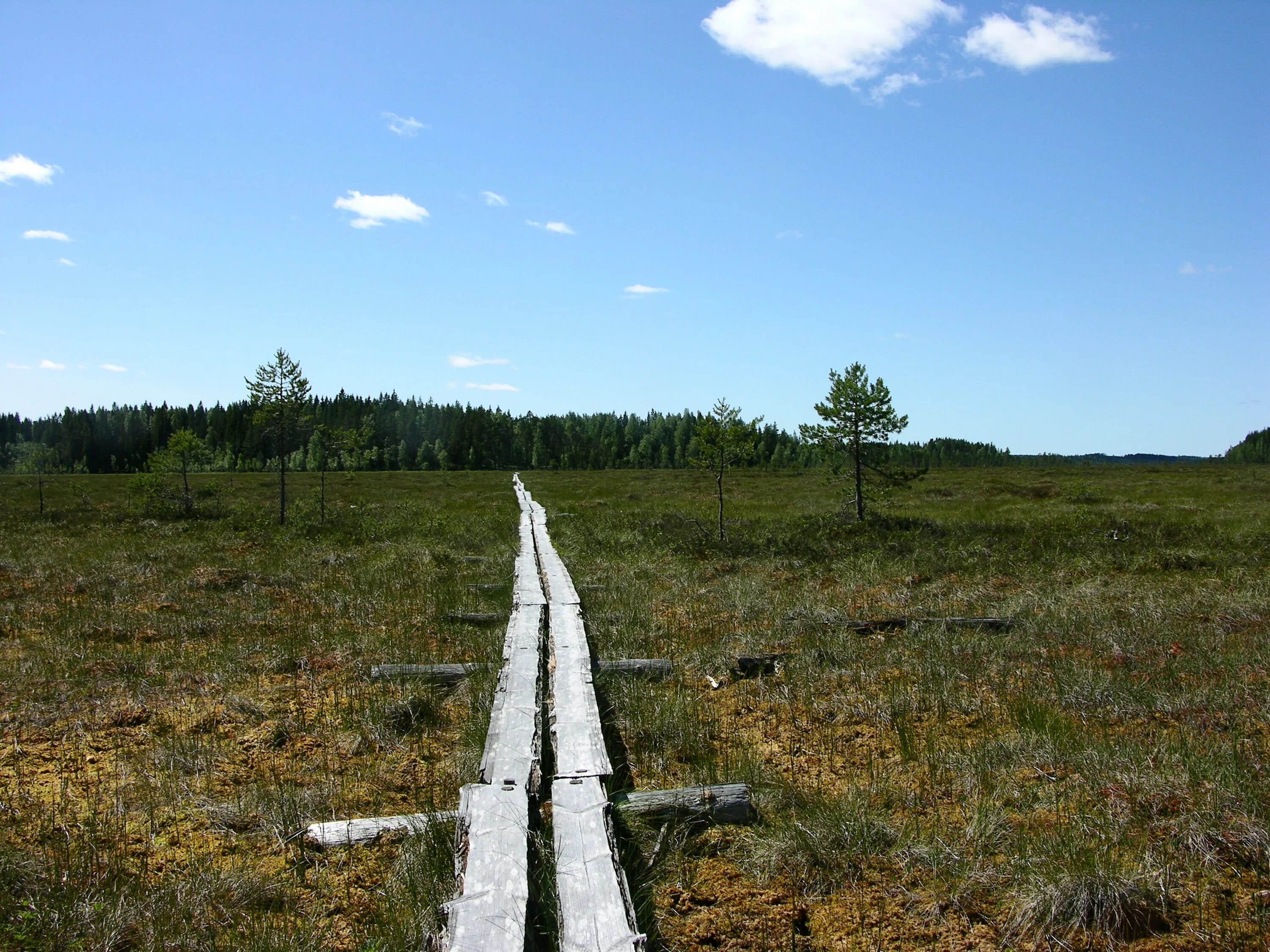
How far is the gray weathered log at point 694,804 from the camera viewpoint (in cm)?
391

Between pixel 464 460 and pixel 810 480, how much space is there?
71.9 metres

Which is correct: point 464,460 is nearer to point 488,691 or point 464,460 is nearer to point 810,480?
point 810,480

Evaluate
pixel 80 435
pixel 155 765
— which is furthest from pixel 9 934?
pixel 80 435


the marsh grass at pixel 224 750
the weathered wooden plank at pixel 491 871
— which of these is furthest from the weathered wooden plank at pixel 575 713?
the marsh grass at pixel 224 750

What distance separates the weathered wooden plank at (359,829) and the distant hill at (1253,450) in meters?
169

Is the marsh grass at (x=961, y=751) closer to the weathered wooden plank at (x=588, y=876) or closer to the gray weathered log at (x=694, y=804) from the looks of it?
the gray weathered log at (x=694, y=804)

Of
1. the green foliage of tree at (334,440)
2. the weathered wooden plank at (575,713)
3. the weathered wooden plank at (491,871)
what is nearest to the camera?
the weathered wooden plank at (491,871)

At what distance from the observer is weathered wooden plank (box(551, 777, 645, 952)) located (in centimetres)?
267

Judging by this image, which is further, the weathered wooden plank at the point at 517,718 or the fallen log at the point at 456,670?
the fallen log at the point at 456,670

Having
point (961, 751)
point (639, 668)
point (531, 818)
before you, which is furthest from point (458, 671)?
point (961, 751)

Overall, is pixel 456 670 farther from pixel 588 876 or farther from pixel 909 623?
pixel 909 623

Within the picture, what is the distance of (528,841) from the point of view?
134 inches

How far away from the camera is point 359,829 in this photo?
12.3ft

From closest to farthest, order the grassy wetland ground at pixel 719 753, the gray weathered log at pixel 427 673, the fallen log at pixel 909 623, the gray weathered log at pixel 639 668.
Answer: the grassy wetland ground at pixel 719 753 → the gray weathered log at pixel 427 673 → the gray weathered log at pixel 639 668 → the fallen log at pixel 909 623
